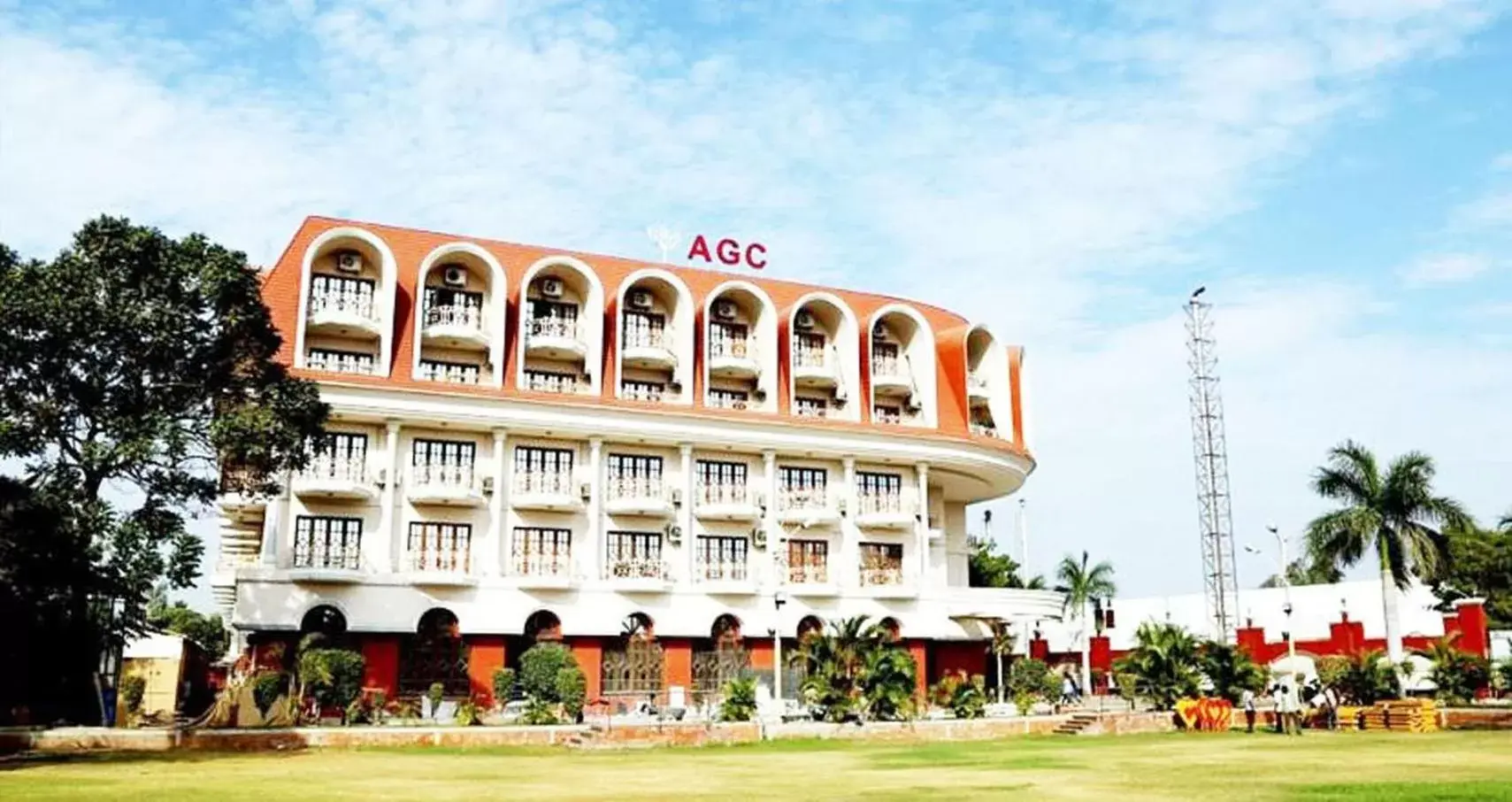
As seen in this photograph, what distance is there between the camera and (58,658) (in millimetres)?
28422

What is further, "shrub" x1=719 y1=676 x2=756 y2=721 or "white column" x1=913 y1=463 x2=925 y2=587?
"white column" x1=913 y1=463 x2=925 y2=587

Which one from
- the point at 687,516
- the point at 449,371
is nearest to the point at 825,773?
the point at 687,516

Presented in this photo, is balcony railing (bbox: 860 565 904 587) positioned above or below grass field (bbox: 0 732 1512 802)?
above

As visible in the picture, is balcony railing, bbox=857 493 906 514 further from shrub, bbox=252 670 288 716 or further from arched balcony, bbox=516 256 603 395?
shrub, bbox=252 670 288 716

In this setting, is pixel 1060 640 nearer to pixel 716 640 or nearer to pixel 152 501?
pixel 716 640

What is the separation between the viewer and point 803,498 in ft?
141

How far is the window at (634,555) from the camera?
4019 cm

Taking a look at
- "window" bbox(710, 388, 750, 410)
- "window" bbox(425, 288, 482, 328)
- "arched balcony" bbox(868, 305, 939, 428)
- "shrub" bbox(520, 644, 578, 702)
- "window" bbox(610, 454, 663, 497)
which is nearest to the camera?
"shrub" bbox(520, 644, 578, 702)

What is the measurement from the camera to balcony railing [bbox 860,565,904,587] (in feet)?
142

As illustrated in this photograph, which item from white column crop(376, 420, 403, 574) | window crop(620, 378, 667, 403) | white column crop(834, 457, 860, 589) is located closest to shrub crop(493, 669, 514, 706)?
white column crop(376, 420, 403, 574)

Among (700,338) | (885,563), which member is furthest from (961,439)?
(700,338)

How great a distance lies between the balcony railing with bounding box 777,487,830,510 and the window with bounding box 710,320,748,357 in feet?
15.9

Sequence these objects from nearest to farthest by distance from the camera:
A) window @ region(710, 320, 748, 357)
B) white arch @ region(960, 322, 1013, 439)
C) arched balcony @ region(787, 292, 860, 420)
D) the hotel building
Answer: the hotel building → window @ region(710, 320, 748, 357) → arched balcony @ region(787, 292, 860, 420) → white arch @ region(960, 322, 1013, 439)

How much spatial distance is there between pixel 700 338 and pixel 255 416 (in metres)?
18.4
